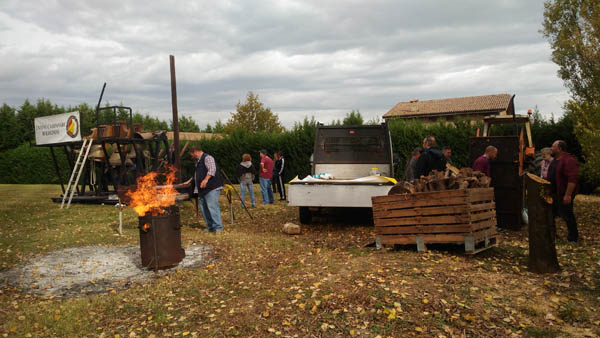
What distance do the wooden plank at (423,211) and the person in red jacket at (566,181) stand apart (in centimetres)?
262

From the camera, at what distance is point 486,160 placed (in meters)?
8.99

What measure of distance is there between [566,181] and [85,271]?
8536 mm

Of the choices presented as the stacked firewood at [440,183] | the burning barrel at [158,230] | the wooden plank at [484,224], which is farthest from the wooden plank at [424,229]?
the burning barrel at [158,230]

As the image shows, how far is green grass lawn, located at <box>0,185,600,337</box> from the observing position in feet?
15.2

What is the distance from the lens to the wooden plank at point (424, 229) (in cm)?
650

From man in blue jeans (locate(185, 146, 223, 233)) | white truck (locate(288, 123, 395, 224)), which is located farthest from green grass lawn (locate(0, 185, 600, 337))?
white truck (locate(288, 123, 395, 224))

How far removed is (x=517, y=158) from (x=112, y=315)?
26.2 ft

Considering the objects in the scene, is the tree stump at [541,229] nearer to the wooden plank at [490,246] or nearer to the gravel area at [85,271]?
the wooden plank at [490,246]

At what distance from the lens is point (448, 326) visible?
4.50 meters

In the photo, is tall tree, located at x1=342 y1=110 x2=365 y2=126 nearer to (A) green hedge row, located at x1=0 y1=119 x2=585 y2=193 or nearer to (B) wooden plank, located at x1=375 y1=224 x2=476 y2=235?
(A) green hedge row, located at x1=0 y1=119 x2=585 y2=193

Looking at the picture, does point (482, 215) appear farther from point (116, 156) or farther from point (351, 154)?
point (116, 156)

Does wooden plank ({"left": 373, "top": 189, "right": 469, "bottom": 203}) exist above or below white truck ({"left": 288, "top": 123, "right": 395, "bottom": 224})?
below

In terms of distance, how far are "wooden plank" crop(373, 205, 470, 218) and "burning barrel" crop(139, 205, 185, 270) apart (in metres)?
3.42

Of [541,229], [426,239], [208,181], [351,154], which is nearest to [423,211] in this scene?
[426,239]
